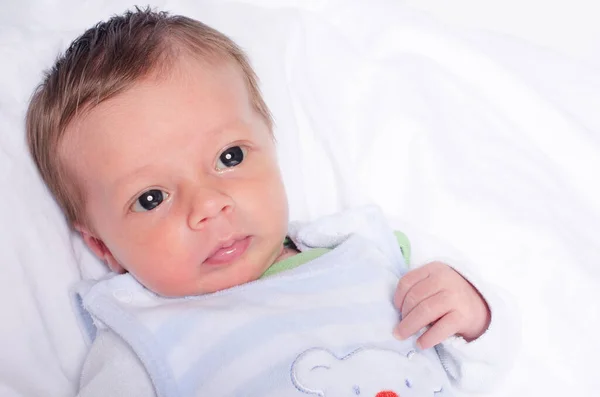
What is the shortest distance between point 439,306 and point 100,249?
2.00ft

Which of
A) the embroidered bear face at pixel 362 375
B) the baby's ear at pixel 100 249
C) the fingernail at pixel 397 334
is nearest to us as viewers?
the embroidered bear face at pixel 362 375

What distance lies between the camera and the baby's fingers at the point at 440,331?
1218 millimetres

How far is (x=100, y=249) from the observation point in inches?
53.5

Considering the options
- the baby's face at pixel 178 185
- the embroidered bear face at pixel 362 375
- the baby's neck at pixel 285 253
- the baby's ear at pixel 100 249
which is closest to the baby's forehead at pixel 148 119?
A: the baby's face at pixel 178 185

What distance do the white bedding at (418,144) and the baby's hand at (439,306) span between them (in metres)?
0.20

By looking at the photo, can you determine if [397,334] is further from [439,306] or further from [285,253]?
[285,253]

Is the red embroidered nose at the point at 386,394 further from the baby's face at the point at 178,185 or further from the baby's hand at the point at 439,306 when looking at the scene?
the baby's face at the point at 178,185

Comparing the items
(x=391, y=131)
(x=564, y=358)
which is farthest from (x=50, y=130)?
(x=564, y=358)

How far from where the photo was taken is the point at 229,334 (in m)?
1.18

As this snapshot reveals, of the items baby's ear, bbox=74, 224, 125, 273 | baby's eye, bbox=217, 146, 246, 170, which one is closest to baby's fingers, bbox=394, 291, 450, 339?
baby's eye, bbox=217, 146, 246, 170

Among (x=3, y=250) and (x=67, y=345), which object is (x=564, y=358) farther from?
(x=3, y=250)

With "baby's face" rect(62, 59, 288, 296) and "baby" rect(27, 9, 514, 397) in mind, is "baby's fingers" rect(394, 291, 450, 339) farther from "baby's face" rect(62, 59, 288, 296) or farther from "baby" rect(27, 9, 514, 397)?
"baby's face" rect(62, 59, 288, 296)

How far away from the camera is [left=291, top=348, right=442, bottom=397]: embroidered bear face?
114 cm

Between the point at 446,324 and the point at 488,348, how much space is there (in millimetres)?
87
